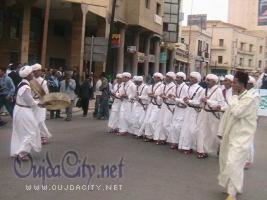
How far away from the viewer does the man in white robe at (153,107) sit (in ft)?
51.2

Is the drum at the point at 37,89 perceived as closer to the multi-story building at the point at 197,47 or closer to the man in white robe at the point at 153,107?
the man in white robe at the point at 153,107

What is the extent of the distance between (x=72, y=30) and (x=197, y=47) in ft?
156

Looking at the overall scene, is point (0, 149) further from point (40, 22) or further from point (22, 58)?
point (40, 22)

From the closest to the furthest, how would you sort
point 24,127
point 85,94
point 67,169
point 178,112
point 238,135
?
point 238,135 → point 67,169 → point 24,127 → point 178,112 → point 85,94

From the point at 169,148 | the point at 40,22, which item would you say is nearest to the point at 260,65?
the point at 40,22

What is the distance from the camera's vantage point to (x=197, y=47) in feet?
272

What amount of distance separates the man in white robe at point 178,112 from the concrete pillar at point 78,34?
21.2 metres

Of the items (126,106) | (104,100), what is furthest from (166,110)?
(104,100)

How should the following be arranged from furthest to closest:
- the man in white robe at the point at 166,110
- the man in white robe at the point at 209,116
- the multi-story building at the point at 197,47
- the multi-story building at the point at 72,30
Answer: the multi-story building at the point at 197,47
the multi-story building at the point at 72,30
the man in white robe at the point at 166,110
the man in white robe at the point at 209,116

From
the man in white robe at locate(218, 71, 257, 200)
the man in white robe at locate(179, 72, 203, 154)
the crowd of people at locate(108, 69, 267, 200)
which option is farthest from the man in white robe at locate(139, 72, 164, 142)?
the man in white robe at locate(218, 71, 257, 200)

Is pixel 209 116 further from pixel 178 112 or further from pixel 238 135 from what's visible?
pixel 238 135

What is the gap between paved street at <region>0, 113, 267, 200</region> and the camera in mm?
9008

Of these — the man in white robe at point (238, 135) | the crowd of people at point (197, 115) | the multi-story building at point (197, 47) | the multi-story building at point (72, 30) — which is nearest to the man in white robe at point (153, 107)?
the crowd of people at point (197, 115)

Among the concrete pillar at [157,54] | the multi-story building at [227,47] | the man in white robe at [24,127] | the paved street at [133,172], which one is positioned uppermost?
the multi-story building at [227,47]
